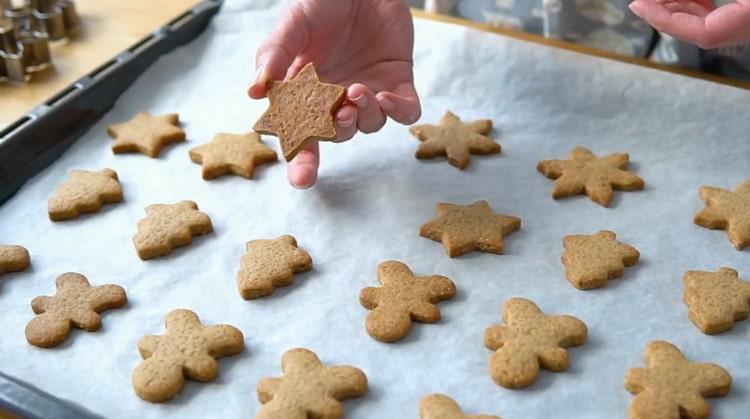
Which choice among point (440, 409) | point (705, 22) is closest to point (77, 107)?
point (440, 409)

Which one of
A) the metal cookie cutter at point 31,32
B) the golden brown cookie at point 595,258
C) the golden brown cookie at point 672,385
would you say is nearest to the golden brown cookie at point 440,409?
the golden brown cookie at point 672,385

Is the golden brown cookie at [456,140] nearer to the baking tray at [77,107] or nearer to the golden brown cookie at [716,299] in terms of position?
the golden brown cookie at [716,299]

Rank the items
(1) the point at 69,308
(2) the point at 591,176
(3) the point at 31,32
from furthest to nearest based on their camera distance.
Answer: (3) the point at 31,32 < (2) the point at 591,176 < (1) the point at 69,308

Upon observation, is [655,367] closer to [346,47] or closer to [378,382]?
[378,382]

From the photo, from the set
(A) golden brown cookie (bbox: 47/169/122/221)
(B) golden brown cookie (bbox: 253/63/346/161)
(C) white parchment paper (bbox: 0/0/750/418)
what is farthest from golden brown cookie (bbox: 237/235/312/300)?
(A) golden brown cookie (bbox: 47/169/122/221)

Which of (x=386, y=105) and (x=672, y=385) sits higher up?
(x=386, y=105)

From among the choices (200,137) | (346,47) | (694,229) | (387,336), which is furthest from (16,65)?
(694,229)

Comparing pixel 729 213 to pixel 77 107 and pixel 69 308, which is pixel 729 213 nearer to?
pixel 69 308
